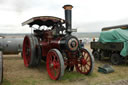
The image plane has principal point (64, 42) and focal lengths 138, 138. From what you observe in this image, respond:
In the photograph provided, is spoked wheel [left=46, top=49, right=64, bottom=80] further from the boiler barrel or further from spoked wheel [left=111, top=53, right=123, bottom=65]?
the boiler barrel

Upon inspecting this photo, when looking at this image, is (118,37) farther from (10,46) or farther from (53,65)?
(10,46)

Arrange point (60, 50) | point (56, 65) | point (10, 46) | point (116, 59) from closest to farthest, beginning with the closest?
point (56, 65), point (60, 50), point (116, 59), point (10, 46)

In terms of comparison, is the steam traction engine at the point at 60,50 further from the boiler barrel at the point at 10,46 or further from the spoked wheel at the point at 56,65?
the boiler barrel at the point at 10,46

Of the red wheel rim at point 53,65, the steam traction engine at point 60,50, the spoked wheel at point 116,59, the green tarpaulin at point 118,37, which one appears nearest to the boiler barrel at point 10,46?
the steam traction engine at point 60,50

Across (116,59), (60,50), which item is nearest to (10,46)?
(60,50)

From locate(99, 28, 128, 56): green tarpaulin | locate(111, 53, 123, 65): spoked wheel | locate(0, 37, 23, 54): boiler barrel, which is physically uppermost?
locate(99, 28, 128, 56): green tarpaulin

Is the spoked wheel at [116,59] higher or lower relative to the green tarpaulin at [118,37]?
lower

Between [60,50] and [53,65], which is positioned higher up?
[60,50]

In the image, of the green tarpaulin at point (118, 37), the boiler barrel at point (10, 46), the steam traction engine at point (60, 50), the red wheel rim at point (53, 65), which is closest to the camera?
the red wheel rim at point (53, 65)

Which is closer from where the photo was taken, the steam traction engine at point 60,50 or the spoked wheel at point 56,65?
the spoked wheel at point 56,65

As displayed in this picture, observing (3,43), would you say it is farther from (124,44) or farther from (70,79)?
(124,44)

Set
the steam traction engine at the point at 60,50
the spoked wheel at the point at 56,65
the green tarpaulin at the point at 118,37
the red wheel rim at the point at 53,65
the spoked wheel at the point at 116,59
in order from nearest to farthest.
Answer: the spoked wheel at the point at 56,65
the red wheel rim at the point at 53,65
the steam traction engine at the point at 60,50
the green tarpaulin at the point at 118,37
the spoked wheel at the point at 116,59

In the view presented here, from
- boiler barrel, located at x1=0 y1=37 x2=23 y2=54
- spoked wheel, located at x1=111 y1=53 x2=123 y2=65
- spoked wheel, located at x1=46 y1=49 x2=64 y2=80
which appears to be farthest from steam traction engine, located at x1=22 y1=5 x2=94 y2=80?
boiler barrel, located at x1=0 y1=37 x2=23 y2=54

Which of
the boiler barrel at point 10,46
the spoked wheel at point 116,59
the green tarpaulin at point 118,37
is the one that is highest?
the green tarpaulin at point 118,37
